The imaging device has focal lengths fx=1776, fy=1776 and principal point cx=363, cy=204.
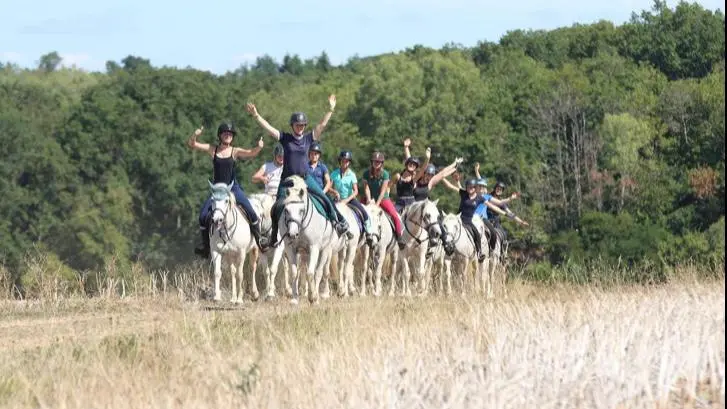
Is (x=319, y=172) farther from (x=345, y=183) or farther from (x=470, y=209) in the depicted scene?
(x=470, y=209)

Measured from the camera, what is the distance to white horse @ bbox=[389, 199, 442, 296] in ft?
92.8

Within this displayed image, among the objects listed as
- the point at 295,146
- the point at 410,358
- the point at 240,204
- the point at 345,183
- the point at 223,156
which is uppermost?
the point at 295,146

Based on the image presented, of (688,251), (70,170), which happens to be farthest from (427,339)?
(70,170)

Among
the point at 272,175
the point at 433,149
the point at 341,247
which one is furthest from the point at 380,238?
the point at 433,149

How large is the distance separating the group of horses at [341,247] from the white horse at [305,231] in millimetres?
12

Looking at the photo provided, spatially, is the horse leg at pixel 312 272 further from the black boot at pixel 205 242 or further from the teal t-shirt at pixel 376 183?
the teal t-shirt at pixel 376 183

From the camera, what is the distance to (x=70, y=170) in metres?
98.9

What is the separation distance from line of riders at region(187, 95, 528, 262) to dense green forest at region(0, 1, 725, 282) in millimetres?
46141

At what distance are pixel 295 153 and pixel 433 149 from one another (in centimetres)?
8312

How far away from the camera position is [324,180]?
26641 millimetres

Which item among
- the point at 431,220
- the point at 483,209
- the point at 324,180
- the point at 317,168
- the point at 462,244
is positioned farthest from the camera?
the point at 483,209

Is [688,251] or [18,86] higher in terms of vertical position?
[18,86]

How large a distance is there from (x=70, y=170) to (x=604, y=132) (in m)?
33.7

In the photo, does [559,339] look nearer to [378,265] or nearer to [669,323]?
[669,323]
